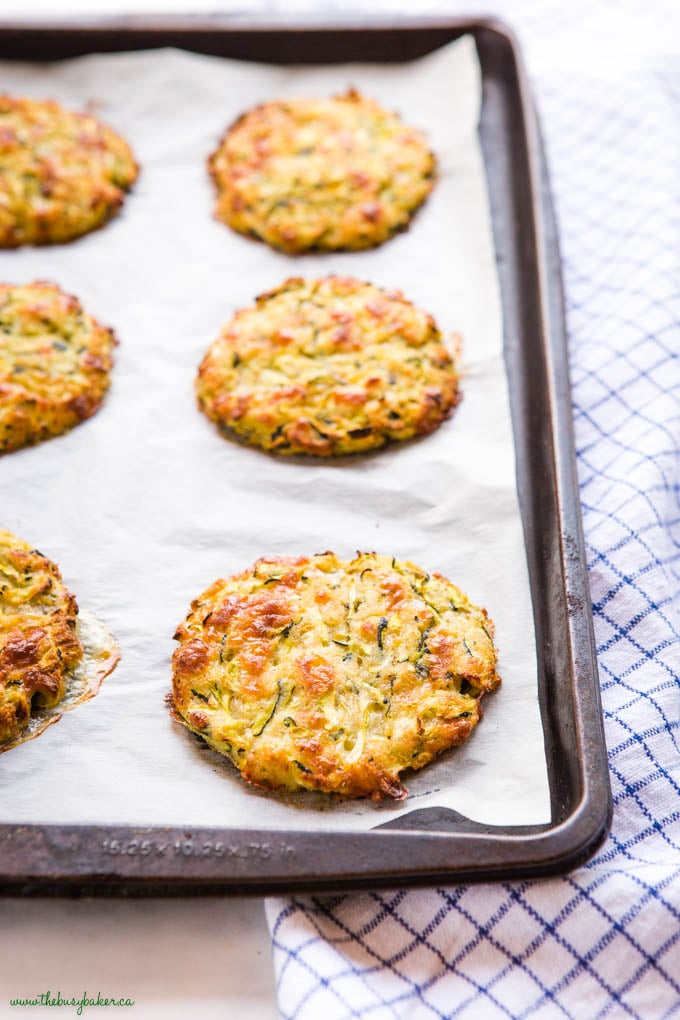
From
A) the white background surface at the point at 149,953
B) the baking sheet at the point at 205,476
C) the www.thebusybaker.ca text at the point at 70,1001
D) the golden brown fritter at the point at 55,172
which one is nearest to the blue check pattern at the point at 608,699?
the white background surface at the point at 149,953

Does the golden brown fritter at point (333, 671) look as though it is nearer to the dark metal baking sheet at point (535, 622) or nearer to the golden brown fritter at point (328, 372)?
the dark metal baking sheet at point (535, 622)

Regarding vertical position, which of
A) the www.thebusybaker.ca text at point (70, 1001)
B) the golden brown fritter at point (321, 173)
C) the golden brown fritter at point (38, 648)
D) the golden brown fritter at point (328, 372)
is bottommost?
the www.thebusybaker.ca text at point (70, 1001)

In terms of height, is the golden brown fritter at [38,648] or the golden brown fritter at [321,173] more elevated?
the golden brown fritter at [321,173]

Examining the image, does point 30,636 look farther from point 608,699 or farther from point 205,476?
point 608,699

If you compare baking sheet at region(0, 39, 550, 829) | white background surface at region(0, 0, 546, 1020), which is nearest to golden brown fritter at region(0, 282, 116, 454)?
baking sheet at region(0, 39, 550, 829)

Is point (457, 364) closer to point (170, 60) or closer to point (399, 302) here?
point (399, 302)

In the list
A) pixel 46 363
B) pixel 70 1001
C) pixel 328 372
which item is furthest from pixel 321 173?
pixel 70 1001
